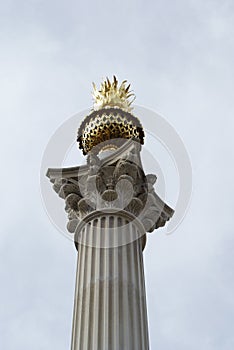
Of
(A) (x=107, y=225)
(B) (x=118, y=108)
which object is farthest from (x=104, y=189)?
(B) (x=118, y=108)

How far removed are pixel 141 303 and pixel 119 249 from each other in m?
1.90

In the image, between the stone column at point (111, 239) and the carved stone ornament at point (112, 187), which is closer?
the stone column at point (111, 239)

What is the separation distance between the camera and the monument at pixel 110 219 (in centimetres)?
1656

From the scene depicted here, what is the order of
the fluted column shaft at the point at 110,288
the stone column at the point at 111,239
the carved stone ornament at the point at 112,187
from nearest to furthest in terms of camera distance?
the fluted column shaft at the point at 110,288 → the stone column at the point at 111,239 → the carved stone ornament at the point at 112,187

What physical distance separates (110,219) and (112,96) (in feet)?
21.8

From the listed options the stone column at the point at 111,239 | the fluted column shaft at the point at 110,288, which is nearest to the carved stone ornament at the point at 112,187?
the stone column at the point at 111,239

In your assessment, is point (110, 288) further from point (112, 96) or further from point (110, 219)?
point (112, 96)

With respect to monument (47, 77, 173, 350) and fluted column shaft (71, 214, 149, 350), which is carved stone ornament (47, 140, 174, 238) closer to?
monument (47, 77, 173, 350)

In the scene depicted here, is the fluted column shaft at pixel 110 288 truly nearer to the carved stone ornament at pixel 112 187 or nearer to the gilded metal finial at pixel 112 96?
the carved stone ornament at pixel 112 187

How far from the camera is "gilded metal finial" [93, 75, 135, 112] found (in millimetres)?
24062

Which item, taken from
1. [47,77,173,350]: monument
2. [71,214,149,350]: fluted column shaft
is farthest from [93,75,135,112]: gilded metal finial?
[71,214,149,350]: fluted column shaft

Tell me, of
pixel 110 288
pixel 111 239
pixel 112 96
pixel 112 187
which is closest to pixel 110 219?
pixel 111 239

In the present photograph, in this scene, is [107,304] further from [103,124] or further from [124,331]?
[103,124]

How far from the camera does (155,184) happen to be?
872 inches
